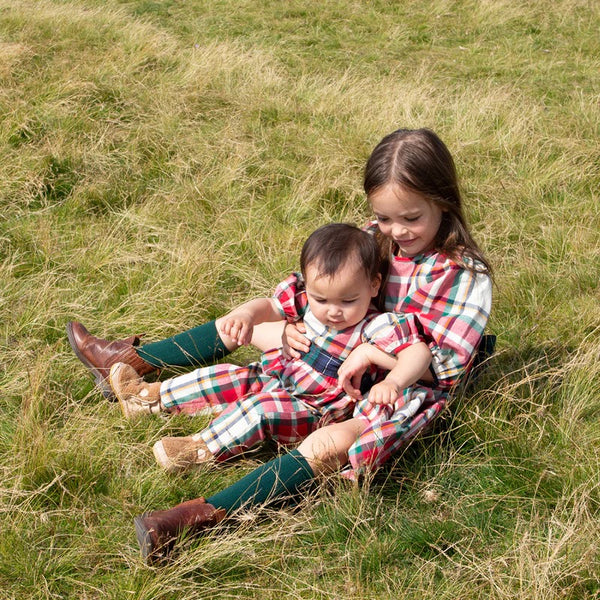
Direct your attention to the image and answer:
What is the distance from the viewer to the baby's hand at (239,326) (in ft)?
9.23

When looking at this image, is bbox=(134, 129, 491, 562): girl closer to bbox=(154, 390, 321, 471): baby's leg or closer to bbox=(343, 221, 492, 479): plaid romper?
bbox=(343, 221, 492, 479): plaid romper

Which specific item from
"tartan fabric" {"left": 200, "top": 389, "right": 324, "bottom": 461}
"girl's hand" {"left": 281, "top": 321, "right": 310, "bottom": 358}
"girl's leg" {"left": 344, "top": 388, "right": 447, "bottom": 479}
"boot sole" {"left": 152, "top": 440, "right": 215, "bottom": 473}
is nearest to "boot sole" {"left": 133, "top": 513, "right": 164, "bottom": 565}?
"boot sole" {"left": 152, "top": 440, "right": 215, "bottom": 473}

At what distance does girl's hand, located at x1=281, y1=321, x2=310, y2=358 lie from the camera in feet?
9.36

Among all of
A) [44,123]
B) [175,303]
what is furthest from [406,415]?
[44,123]

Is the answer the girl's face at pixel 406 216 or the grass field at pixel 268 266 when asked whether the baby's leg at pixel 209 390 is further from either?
the girl's face at pixel 406 216

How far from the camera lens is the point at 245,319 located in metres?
2.83

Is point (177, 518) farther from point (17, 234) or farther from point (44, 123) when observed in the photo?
point (44, 123)

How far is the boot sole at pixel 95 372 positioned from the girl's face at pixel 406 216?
4.01 ft

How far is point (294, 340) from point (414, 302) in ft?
1.54

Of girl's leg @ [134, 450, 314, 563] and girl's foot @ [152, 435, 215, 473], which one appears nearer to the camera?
girl's leg @ [134, 450, 314, 563]

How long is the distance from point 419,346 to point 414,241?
0.40 metres

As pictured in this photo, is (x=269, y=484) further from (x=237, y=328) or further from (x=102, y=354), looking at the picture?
(x=102, y=354)

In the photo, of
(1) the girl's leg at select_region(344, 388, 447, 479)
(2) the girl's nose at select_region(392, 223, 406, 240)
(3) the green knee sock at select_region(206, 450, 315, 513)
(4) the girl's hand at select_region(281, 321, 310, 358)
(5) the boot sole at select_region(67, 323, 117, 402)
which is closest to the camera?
(3) the green knee sock at select_region(206, 450, 315, 513)

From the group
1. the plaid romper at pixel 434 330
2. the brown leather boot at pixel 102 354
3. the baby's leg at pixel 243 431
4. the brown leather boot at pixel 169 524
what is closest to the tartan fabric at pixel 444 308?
the plaid romper at pixel 434 330
